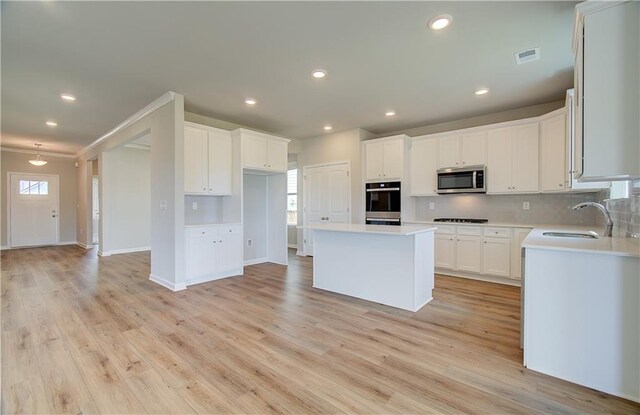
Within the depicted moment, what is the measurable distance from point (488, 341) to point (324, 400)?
1.65 metres

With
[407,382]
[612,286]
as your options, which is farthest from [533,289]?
[407,382]

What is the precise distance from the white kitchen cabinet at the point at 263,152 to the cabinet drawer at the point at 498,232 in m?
3.64

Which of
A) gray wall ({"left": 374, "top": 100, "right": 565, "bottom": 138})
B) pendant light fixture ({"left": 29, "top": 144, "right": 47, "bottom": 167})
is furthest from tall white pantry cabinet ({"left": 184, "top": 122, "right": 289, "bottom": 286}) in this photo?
pendant light fixture ({"left": 29, "top": 144, "right": 47, "bottom": 167})

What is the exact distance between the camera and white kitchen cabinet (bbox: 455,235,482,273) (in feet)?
15.0

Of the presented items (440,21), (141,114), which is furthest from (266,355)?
(141,114)

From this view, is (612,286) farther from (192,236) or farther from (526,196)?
(192,236)

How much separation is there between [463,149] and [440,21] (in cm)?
284

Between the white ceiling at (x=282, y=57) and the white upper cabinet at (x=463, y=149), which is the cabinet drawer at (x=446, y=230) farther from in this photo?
the white ceiling at (x=282, y=57)

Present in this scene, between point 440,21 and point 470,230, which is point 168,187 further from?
point 470,230

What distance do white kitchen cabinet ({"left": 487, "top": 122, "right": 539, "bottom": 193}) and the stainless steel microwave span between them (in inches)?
4.7

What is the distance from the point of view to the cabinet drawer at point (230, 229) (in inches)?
185

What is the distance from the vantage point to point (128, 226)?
7.31 m

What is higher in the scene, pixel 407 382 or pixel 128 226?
pixel 128 226

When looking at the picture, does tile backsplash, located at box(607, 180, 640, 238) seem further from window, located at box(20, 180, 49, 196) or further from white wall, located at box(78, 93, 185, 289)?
window, located at box(20, 180, 49, 196)
